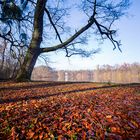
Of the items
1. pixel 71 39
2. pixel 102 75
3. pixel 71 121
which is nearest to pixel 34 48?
pixel 71 39

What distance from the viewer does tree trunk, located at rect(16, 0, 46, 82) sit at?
37.0 ft

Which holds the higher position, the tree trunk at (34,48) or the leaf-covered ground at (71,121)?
the tree trunk at (34,48)

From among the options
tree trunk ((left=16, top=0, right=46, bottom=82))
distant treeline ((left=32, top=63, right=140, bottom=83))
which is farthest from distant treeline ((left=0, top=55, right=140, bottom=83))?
tree trunk ((left=16, top=0, right=46, bottom=82))

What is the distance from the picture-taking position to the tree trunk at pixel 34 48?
11.3 metres

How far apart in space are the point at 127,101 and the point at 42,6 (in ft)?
25.2

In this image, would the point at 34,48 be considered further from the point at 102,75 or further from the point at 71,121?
the point at 102,75

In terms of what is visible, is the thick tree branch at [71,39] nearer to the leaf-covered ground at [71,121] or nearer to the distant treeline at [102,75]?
the leaf-covered ground at [71,121]

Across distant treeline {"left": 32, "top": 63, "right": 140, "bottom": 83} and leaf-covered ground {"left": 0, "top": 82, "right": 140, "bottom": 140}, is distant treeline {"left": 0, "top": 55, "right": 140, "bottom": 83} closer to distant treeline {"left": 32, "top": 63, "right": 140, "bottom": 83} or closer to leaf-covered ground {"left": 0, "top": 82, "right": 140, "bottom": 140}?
distant treeline {"left": 32, "top": 63, "right": 140, "bottom": 83}

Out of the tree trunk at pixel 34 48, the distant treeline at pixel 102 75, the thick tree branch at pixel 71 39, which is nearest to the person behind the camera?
the tree trunk at pixel 34 48

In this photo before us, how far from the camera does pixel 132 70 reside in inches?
2721

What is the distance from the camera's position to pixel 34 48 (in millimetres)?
11539

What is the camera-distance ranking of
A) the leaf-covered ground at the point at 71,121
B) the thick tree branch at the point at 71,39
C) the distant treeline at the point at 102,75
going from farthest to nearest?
the distant treeline at the point at 102,75 → the thick tree branch at the point at 71,39 → the leaf-covered ground at the point at 71,121

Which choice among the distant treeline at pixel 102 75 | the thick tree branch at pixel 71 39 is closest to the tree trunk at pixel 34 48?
the thick tree branch at pixel 71 39

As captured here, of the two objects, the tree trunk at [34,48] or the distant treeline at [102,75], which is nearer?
the tree trunk at [34,48]
